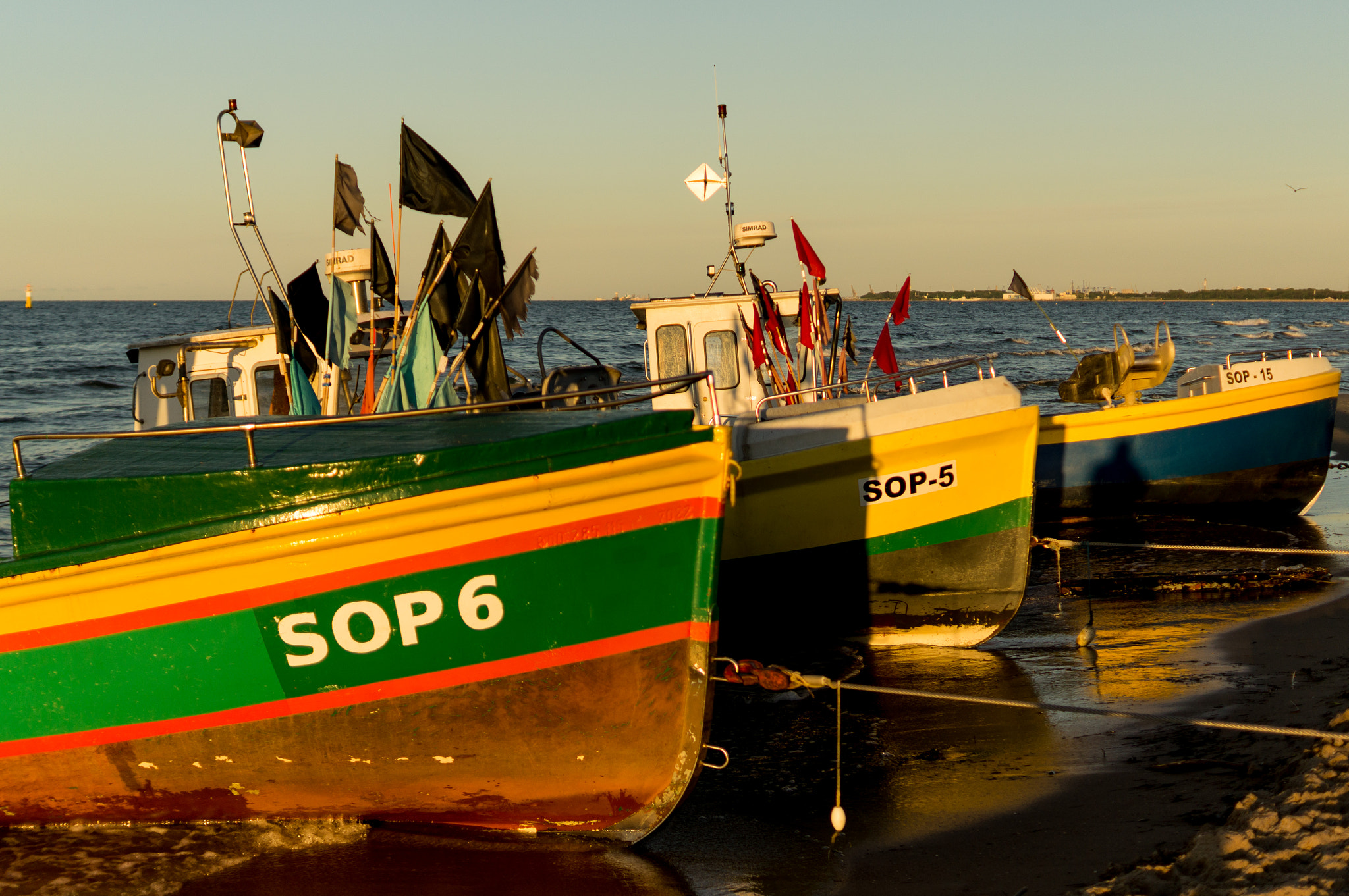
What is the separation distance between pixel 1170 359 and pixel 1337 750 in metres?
9.08

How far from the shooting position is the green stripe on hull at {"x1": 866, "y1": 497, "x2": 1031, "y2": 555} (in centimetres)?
843

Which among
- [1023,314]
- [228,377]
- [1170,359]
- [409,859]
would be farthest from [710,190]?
[1023,314]

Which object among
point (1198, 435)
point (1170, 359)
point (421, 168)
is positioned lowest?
point (1198, 435)

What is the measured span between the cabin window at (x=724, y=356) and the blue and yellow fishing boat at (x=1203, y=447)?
412 centimetres

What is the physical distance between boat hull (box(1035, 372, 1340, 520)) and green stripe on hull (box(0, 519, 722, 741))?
896cm

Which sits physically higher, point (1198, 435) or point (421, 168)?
point (421, 168)

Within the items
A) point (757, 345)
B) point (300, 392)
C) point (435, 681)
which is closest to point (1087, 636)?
point (757, 345)

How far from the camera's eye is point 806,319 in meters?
11.3

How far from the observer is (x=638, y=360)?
38.6m

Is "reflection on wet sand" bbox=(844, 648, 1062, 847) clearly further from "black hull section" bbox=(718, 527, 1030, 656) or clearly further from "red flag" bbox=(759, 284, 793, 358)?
"red flag" bbox=(759, 284, 793, 358)

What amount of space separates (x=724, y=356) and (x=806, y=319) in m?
0.92

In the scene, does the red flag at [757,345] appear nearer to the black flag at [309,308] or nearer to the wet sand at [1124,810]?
the black flag at [309,308]

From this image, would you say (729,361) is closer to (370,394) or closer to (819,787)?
(370,394)

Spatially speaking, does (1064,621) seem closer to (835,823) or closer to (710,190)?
(835,823)
